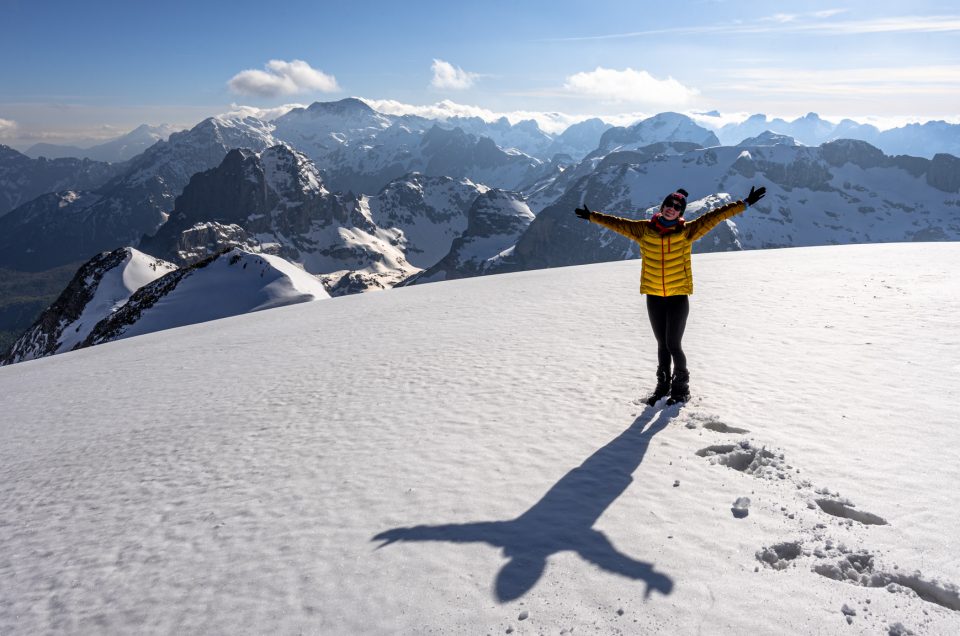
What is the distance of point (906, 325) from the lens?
11.6 meters

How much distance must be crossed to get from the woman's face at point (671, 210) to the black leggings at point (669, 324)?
1.25 m

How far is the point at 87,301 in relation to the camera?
66875 millimetres

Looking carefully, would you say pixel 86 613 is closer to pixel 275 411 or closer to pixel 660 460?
pixel 275 411

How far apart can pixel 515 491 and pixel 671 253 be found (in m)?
4.32

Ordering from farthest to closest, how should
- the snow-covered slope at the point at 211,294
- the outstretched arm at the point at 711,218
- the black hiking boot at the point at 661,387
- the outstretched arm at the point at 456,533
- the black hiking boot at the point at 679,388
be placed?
the snow-covered slope at the point at 211,294, the black hiking boot at the point at 661,387, the black hiking boot at the point at 679,388, the outstretched arm at the point at 711,218, the outstretched arm at the point at 456,533

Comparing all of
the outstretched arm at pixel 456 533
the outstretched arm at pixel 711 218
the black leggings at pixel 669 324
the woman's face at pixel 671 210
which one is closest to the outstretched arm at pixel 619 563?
the outstretched arm at pixel 456 533

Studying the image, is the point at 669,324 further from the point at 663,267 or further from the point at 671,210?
the point at 671,210

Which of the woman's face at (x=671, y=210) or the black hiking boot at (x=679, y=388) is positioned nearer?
the woman's face at (x=671, y=210)

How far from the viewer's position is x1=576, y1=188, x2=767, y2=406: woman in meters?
8.07

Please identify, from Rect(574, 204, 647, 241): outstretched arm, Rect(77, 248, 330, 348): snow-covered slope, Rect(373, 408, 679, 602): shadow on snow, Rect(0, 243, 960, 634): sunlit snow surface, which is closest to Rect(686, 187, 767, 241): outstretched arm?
Rect(574, 204, 647, 241): outstretched arm

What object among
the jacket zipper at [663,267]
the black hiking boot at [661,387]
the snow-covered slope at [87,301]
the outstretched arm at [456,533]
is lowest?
the snow-covered slope at [87,301]

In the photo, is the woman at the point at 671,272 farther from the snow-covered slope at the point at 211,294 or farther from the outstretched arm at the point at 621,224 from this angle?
the snow-covered slope at the point at 211,294

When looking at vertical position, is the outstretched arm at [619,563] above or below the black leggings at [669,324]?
below

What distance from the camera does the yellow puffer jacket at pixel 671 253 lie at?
8.09 m
